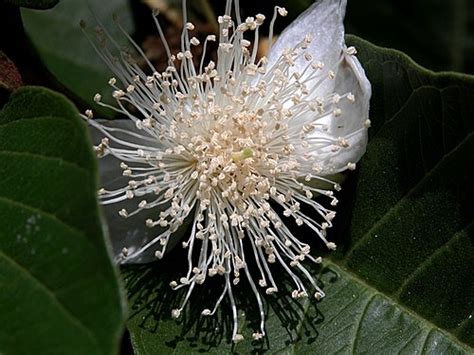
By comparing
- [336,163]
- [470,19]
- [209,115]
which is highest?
[209,115]

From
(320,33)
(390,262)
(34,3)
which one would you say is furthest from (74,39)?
(390,262)

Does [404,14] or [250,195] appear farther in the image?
[404,14]

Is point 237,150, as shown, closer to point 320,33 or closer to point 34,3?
point 320,33

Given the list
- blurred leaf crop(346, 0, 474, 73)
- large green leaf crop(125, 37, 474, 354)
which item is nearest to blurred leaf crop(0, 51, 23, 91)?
large green leaf crop(125, 37, 474, 354)

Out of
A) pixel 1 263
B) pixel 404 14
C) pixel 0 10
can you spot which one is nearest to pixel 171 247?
pixel 1 263

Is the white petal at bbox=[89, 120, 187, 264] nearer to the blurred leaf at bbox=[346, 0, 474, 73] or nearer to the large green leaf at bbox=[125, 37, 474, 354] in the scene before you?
the large green leaf at bbox=[125, 37, 474, 354]

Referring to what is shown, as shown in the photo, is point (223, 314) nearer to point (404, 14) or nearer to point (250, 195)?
point (250, 195)

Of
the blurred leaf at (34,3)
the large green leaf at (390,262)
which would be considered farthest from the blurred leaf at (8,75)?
the large green leaf at (390,262)
